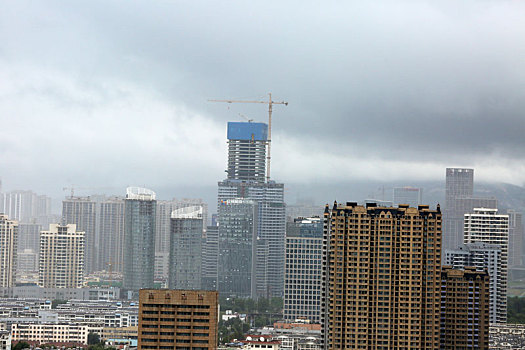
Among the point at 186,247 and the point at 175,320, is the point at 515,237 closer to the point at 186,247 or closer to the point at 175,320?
the point at 175,320

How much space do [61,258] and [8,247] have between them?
215cm

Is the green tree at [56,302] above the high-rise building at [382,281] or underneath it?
underneath

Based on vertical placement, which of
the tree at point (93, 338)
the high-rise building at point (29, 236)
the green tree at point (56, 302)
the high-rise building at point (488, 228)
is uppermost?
the high-rise building at point (488, 228)

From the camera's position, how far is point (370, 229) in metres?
18.9

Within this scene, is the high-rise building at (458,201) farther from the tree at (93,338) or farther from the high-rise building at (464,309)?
the tree at (93,338)

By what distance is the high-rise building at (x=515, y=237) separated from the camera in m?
28.9

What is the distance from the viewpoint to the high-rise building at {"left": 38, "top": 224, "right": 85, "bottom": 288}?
44.3 meters

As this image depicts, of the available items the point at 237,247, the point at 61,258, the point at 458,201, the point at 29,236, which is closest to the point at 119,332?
the point at 458,201

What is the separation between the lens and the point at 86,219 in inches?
1893

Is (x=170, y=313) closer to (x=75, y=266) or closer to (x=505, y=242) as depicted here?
(x=505, y=242)

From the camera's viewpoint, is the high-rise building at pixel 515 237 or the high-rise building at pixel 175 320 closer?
the high-rise building at pixel 175 320

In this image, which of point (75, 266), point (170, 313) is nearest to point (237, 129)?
point (75, 266)

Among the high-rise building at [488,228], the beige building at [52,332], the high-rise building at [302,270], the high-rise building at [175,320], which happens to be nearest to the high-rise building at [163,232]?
the high-rise building at [302,270]

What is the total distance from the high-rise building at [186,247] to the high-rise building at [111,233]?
295 cm
